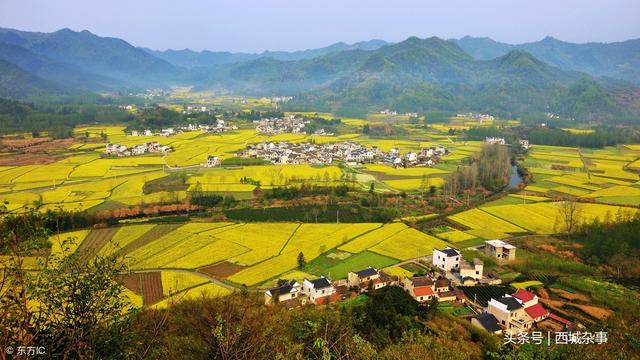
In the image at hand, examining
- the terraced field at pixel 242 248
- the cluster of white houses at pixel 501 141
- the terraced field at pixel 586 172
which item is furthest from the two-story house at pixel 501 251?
the cluster of white houses at pixel 501 141

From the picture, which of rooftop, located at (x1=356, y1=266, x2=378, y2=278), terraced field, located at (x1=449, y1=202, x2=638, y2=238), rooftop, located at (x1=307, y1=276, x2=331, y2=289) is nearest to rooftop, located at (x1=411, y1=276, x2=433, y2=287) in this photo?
rooftop, located at (x1=356, y1=266, x2=378, y2=278)

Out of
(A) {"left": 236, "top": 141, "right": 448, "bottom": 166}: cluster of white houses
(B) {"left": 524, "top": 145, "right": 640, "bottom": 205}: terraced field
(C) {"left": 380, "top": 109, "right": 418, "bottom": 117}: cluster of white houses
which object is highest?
(C) {"left": 380, "top": 109, "right": 418, "bottom": 117}: cluster of white houses

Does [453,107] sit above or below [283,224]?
above

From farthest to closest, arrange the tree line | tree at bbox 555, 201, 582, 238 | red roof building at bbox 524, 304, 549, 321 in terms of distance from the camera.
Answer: the tree line
tree at bbox 555, 201, 582, 238
red roof building at bbox 524, 304, 549, 321

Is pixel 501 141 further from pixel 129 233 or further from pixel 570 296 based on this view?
pixel 129 233

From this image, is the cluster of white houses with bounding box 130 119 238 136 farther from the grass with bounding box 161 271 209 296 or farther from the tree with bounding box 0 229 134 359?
the tree with bounding box 0 229 134 359

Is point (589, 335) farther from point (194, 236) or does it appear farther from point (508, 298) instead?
point (194, 236)

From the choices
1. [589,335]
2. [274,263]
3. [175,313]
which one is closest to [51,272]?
[175,313]

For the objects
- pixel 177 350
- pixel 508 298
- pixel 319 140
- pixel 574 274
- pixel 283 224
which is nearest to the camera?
pixel 177 350

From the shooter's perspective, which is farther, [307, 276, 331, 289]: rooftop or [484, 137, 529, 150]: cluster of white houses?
[484, 137, 529, 150]: cluster of white houses
